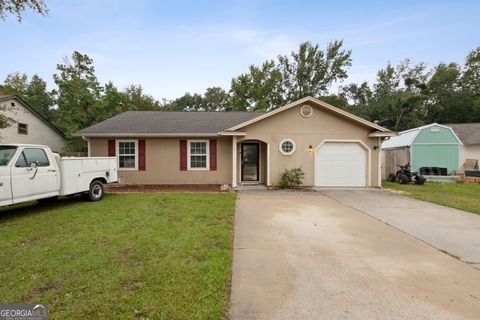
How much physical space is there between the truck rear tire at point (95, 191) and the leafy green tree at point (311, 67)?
97.7ft

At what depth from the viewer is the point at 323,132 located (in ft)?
38.1

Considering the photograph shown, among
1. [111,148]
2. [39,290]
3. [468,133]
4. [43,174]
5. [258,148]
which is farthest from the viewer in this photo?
[468,133]

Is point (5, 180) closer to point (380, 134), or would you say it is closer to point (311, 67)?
point (380, 134)

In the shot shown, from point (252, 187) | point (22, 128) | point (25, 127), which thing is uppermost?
point (25, 127)

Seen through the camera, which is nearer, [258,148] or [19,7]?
[19,7]

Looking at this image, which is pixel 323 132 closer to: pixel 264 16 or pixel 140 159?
pixel 264 16

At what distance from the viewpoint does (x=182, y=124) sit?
42.6 ft

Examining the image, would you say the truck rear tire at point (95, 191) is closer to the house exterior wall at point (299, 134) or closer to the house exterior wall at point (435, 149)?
the house exterior wall at point (299, 134)

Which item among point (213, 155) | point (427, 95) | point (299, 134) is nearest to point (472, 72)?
point (427, 95)

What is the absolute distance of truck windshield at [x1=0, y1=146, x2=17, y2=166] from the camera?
5.79m

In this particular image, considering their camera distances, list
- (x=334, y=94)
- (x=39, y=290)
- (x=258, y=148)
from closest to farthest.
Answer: (x=39, y=290) < (x=258, y=148) < (x=334, y=94)

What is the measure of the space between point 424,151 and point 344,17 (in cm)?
1070

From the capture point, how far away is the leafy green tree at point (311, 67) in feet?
114

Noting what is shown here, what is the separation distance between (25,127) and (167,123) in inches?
528
